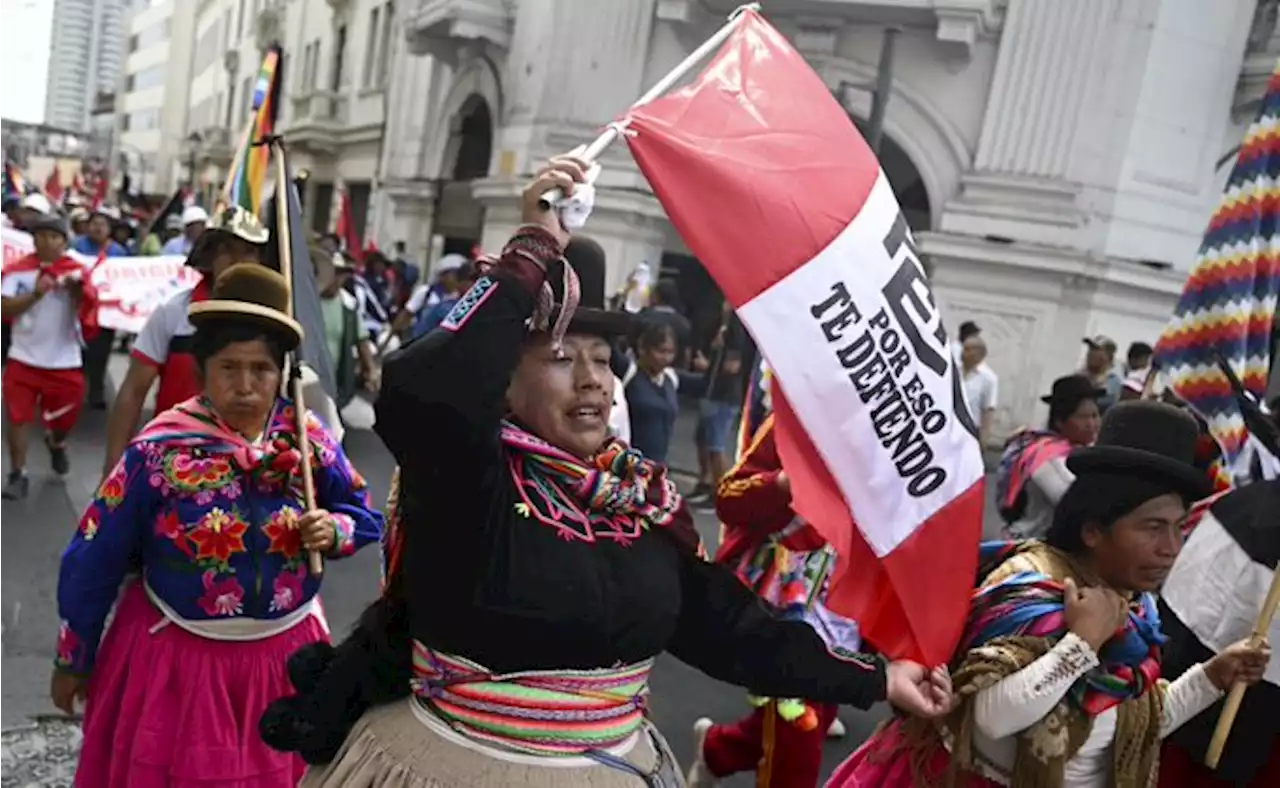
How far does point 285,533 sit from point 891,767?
162cm

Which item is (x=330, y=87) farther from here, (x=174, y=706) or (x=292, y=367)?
(x=174, y=706)

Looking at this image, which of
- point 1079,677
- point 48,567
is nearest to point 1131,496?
point 1079,677

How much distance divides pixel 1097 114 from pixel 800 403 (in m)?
14.1

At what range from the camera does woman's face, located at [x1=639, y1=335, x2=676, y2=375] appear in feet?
24.6

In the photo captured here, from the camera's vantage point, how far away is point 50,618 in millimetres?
5258

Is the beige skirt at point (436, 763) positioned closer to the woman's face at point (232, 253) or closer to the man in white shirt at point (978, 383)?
the woman's face at point (232, 253)

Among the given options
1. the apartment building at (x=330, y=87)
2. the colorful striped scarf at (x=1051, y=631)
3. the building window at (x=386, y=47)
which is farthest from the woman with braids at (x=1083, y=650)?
the building window at (x=386, y=47)

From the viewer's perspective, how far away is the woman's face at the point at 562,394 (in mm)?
2082

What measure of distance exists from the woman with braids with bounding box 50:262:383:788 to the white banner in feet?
17.4

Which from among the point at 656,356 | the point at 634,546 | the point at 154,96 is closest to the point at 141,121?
the point at 154,96

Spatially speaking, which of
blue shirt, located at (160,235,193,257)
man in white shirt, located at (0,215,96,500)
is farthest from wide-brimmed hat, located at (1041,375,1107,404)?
blue shirt, located at (160,235,193,257)

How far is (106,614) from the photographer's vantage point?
2.91m

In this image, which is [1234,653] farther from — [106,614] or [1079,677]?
[106,614]

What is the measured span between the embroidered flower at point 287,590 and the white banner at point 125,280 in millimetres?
5449
